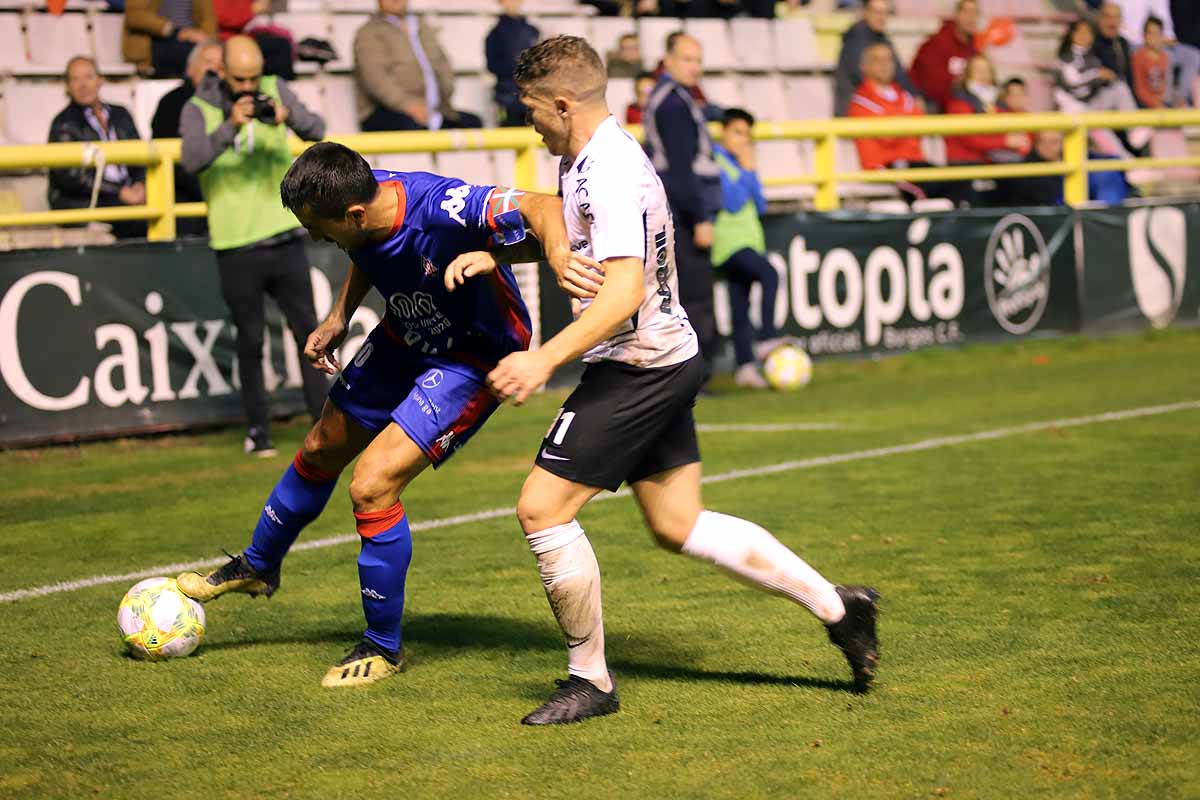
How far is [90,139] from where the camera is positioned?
11.0 meters

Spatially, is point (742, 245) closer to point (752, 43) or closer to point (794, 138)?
point (794, 138)

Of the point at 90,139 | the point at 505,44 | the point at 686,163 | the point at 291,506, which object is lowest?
the point at 291,506

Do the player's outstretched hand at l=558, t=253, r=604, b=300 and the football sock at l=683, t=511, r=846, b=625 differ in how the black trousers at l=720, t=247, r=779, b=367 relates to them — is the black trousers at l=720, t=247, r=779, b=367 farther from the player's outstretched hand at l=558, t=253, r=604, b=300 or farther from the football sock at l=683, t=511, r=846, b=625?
the player's outstretched hand at l=558, t=253, r=604, b=300

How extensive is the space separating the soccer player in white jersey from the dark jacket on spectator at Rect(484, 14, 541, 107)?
32.7 feet

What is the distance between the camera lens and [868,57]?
15.6 meters

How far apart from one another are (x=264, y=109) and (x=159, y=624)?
4746mm

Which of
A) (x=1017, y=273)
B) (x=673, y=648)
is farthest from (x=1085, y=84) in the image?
(x=673, y=648)

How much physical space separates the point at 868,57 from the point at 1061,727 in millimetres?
12196

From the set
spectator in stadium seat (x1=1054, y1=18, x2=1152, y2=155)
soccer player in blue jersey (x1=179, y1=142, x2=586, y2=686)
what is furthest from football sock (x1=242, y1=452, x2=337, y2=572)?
spectator in stadium seat (x1=1054, y1=18, x2=1152, y2=155)

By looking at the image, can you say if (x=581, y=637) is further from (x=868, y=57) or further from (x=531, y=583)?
(x=868, y=57)

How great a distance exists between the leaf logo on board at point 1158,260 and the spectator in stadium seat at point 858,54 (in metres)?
2.61

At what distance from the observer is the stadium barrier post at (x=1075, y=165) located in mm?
15023

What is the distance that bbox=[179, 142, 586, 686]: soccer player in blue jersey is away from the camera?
479cm

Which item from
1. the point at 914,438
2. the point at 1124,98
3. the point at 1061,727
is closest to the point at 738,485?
the point at 914,438
